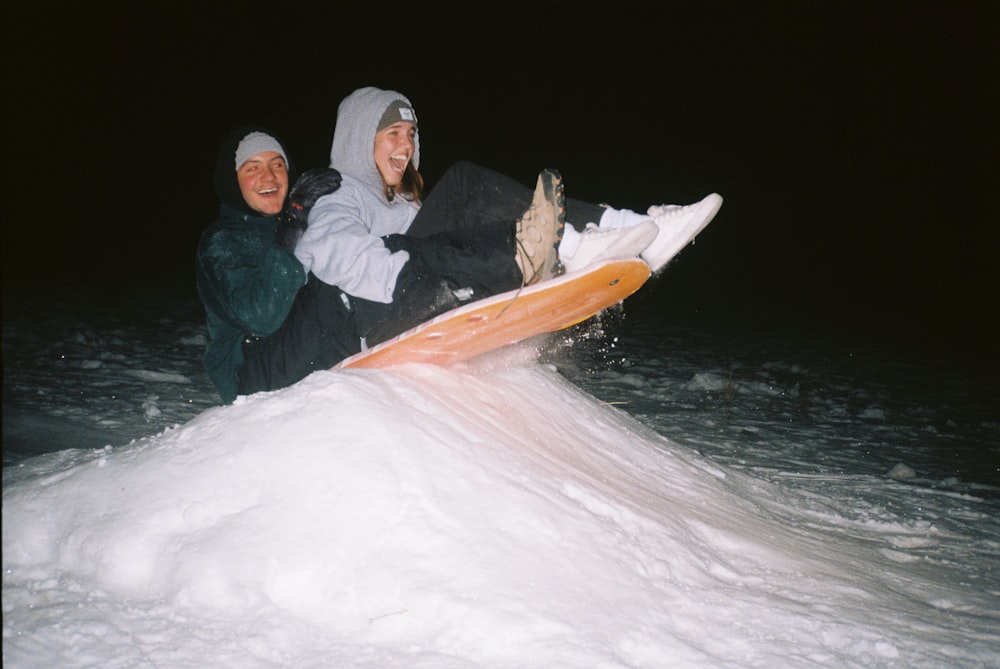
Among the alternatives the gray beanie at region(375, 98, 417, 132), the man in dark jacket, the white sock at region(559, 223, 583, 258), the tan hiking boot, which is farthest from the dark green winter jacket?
the white sock at region(559, 223, 583, 258)

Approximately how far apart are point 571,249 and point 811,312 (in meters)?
11.5

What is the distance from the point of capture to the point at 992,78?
4825 centimetres

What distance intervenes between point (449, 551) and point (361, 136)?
1.97 meters

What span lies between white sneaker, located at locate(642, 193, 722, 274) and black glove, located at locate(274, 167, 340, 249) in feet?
4.22

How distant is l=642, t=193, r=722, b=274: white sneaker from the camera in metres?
2.63

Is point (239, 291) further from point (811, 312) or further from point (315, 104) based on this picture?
point (315, 104)

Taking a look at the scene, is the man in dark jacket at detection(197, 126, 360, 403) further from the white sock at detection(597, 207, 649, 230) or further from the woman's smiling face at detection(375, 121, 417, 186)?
the white sock at detection(597, 207, 649, 230)

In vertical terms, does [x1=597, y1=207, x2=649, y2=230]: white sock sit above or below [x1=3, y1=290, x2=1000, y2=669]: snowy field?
above

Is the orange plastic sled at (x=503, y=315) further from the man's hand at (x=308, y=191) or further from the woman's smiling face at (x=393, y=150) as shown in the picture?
the woman's smiling face at (x=393, y=150)

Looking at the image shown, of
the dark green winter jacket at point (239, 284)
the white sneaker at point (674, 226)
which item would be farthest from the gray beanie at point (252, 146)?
the white sneaker at point (674, 226)

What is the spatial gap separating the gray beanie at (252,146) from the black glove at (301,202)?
0.53m

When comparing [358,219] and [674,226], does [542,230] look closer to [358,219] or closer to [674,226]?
[674,226]

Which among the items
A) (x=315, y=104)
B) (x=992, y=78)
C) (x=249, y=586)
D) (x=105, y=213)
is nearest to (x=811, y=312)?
(x=249, y=586)

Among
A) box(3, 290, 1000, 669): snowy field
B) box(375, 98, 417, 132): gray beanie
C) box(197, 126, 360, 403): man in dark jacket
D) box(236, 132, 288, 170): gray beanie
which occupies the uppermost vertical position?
box(375, 98, 417, 132): gray beanie
